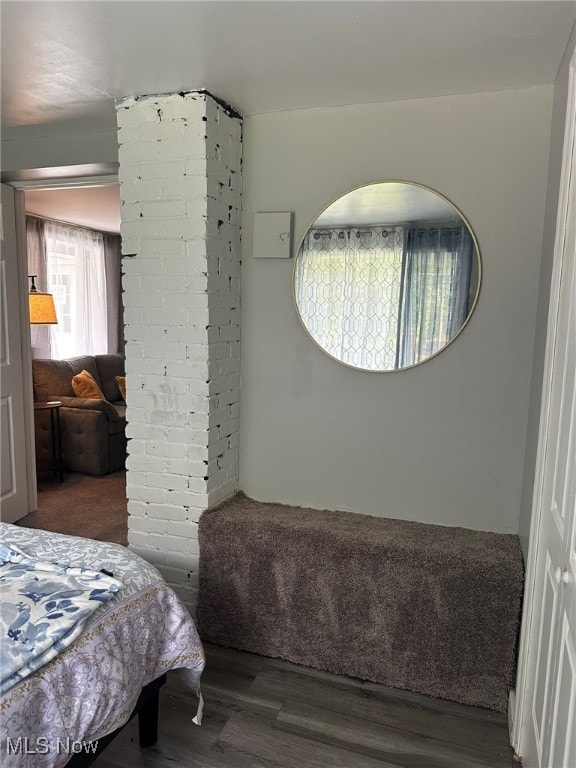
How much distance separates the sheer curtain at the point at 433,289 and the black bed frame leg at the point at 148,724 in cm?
157

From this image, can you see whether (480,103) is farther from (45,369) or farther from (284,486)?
(45,369)

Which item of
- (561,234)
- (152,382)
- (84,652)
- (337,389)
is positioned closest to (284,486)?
(337,389)

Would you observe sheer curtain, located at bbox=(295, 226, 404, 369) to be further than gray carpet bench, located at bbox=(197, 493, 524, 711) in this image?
Yes

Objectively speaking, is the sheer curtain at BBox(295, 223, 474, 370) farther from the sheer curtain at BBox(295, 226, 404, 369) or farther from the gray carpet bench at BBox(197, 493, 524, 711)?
the gray carpet bench at BBox(197, 493, 524, 711)

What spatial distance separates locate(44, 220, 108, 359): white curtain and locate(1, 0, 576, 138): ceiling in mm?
3403

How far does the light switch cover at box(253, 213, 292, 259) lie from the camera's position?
93.8 inches

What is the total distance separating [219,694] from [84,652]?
940 millimetres

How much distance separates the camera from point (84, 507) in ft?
12.0

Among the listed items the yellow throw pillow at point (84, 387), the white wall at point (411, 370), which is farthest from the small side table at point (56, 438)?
the white wall at point (411, 370)

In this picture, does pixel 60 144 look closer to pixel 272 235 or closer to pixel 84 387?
pixel 272 235

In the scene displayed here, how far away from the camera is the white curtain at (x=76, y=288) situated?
216 inches

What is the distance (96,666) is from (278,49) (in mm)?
1910

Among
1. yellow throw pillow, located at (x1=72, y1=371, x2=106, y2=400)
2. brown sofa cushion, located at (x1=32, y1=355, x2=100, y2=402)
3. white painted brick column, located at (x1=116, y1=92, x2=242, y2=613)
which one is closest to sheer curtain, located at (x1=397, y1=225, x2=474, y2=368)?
white painted brick column, located at (x1=116, y1=92, x2=242, y2=613)

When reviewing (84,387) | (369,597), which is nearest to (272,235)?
(369,597)
